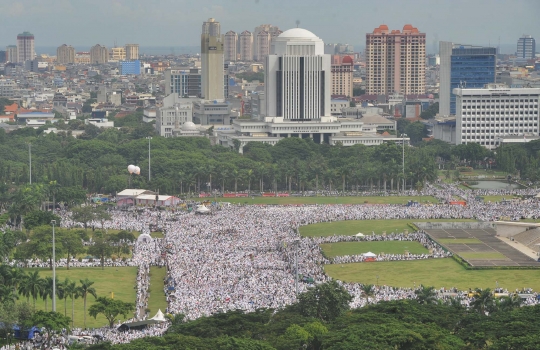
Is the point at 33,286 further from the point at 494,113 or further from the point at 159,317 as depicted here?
the point at 494,113

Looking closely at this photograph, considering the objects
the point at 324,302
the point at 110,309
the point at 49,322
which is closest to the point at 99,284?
the point at 110,309

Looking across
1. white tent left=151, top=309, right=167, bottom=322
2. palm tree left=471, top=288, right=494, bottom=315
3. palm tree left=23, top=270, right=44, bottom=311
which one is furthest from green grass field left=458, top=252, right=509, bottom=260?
palm tree left=23, top=270, right=44, bottom=311

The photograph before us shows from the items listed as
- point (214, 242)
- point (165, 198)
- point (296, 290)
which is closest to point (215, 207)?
point (165, 198)

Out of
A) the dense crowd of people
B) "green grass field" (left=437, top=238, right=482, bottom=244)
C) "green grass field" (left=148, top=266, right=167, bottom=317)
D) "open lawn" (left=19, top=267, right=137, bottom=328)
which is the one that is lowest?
"open lawn" (left=19, top=267, right=137, bottom=328)

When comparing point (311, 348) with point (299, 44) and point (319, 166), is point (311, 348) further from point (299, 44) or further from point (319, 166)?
point (299, 44)

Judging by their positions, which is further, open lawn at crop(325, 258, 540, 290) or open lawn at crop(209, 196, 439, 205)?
open lawn at crop(209, 196, 439, 205)

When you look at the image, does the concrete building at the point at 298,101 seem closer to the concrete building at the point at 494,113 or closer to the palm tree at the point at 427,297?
the concrete building at the point at 494,113

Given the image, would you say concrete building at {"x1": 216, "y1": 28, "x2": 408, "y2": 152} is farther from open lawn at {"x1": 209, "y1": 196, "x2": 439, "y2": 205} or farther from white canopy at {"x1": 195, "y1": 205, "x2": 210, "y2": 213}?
white canopy at {"x1": 195, "y1": 205, "x2": 210, "y2": 213}
